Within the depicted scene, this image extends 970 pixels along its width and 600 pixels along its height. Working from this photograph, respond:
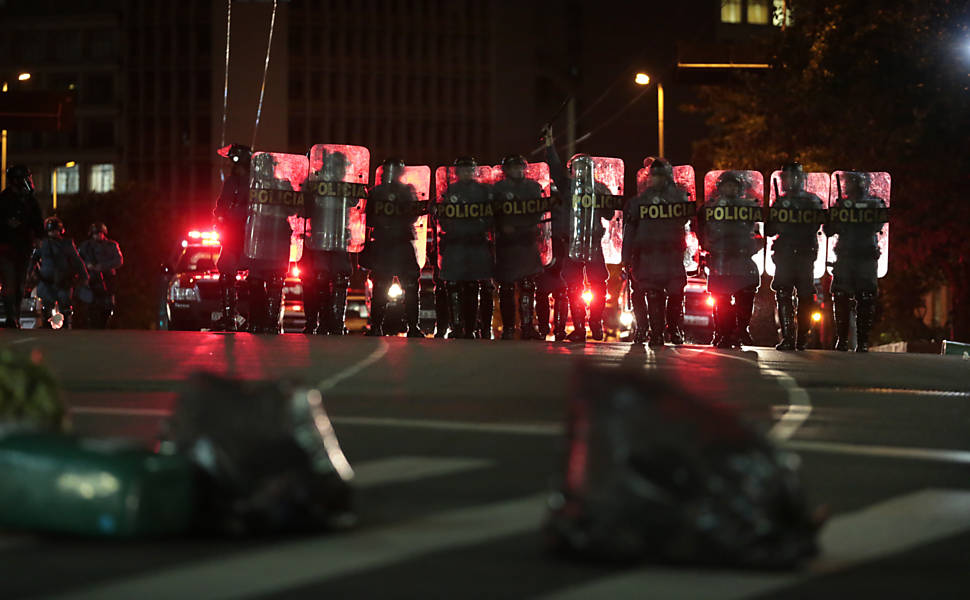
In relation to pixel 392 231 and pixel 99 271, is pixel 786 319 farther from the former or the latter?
pixel 99 271

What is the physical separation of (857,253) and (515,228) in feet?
13.1

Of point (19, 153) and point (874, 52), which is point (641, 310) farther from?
point (19, 153)

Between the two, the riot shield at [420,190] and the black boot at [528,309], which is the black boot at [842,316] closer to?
the black boot at [528,309]

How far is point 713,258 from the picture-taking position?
2103 centimetres

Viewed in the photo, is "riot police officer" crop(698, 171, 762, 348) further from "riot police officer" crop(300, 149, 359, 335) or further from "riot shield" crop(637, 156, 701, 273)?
"riot police officer" crop(300, 149, 359, 335)

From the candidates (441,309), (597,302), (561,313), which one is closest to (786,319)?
(597,302)

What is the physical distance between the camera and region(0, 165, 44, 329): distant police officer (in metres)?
21.8

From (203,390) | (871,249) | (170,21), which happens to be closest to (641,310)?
(871,249)

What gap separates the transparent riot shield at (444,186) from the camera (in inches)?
822

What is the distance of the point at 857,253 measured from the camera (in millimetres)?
21016

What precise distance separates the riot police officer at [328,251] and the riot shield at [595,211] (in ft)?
8.62

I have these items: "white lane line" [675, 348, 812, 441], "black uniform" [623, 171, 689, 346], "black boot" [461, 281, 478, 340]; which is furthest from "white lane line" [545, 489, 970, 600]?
"black boot" [461, 281, 478, 340]

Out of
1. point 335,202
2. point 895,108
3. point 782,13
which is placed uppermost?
point 782,13

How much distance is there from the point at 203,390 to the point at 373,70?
125425mm
